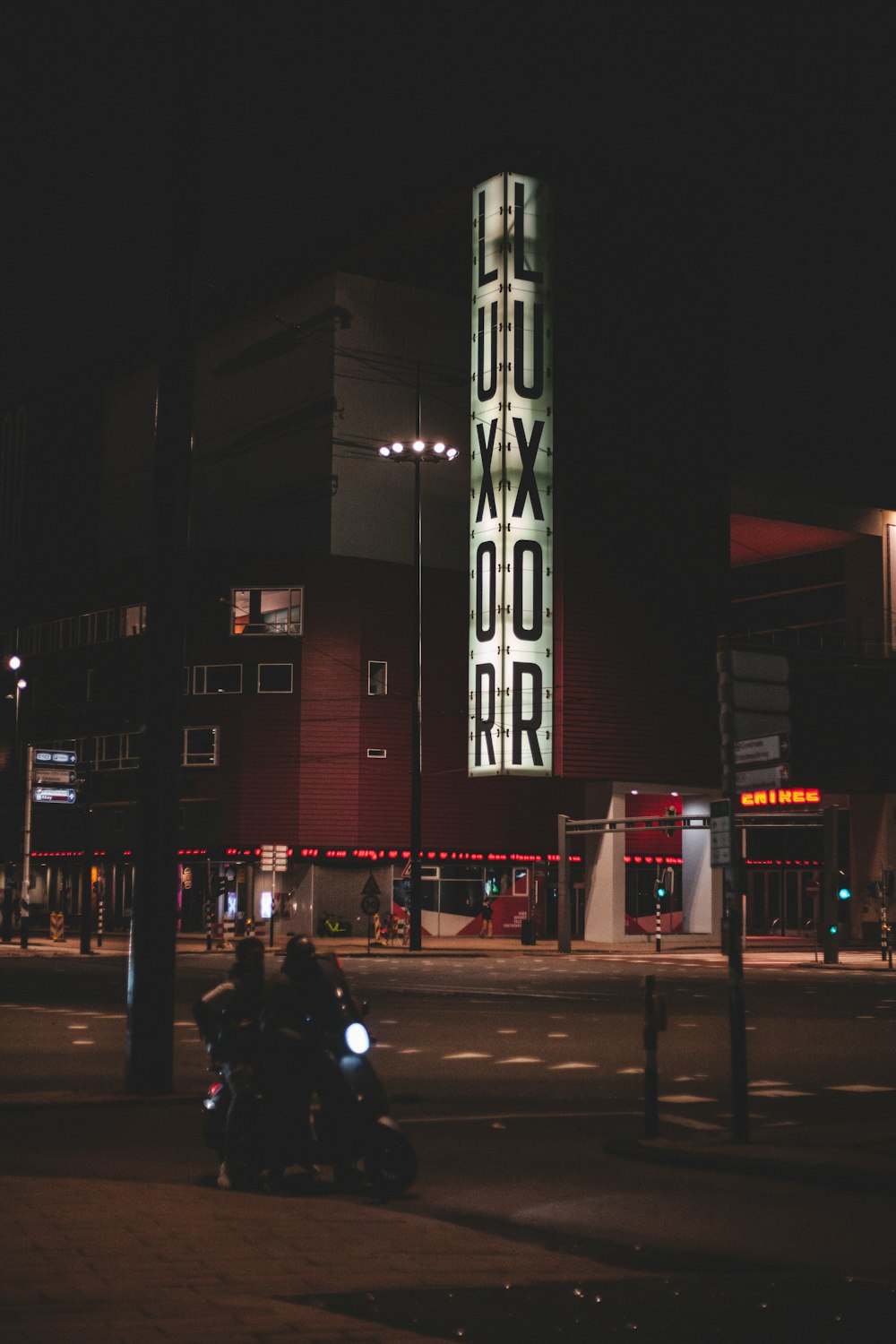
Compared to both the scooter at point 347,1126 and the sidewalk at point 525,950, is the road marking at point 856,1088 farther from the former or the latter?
the sidewalk at point 525,950

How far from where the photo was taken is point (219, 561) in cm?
6769

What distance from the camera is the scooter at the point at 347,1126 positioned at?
33.4 feet

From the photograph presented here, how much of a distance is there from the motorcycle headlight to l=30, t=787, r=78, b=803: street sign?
4064cm

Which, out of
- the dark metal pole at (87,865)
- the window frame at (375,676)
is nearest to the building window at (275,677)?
the window frame at (375,676)

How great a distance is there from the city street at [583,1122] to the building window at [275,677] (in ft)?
115

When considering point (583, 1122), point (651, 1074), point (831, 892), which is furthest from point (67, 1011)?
point (831, 892)

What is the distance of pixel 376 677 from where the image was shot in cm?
6581

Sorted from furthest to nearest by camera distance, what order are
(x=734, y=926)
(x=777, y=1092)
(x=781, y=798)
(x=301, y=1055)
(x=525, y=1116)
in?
(x=781, y=798), (x=777, y=1092), (x=525, y=1116), (x=734, y=926), (x=301, y=1055)

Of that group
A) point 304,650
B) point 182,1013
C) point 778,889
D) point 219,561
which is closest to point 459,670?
point 304,650

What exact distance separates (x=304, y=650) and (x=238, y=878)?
929 centimetres

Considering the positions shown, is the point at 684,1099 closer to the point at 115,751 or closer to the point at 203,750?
the point at 203,750

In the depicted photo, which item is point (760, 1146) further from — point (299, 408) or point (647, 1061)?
point (299, 408)

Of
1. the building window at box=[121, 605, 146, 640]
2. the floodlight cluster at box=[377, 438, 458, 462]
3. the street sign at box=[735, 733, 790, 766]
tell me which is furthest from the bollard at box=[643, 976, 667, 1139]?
the building window at box=[121, 605, 146, 640]

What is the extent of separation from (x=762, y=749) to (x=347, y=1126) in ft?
14.9
